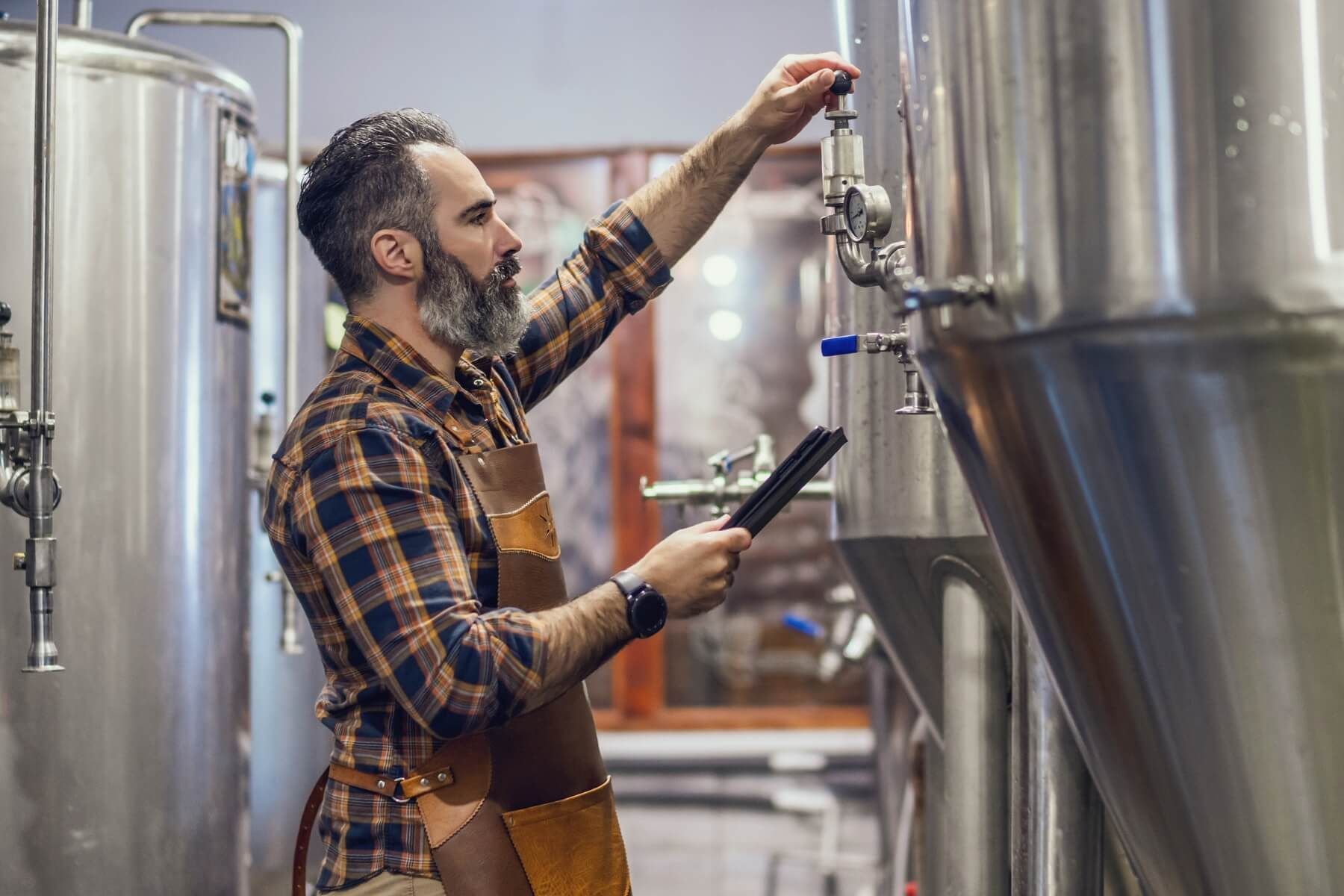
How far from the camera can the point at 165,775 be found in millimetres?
2232

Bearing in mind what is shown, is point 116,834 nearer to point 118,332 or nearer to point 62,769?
point 62,769

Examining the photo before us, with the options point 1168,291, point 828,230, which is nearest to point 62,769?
point 828,230

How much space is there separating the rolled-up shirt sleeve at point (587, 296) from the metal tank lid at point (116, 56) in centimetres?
86

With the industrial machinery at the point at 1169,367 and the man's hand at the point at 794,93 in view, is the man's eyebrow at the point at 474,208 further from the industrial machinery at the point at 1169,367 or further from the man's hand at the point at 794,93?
the industrial machinery at the point at 1169,367

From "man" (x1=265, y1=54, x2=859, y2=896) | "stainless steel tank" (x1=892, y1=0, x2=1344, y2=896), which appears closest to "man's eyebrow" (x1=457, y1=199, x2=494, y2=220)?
"man" (x1=265, y1=54, x2=859, y2=896)

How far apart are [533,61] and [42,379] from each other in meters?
2.66

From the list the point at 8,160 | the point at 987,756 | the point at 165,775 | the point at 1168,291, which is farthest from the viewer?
the point at 165,775

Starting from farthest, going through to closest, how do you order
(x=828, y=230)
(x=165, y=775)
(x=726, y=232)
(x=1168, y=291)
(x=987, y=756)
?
(x=726, y=232) → (x=165, y=775) → (x=987, y=756) → (x=828, y=230) → (x=1168, y=291)

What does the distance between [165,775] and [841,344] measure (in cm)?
148

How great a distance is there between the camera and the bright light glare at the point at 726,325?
403 centimetres

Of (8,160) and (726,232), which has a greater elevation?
(726,232)

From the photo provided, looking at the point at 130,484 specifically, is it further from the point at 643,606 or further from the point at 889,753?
the point at 889,753

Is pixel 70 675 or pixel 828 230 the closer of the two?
pixel 828 230

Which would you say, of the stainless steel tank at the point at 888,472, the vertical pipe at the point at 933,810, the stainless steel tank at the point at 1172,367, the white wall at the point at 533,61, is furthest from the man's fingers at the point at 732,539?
the white wall at the point at 533,61
